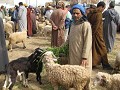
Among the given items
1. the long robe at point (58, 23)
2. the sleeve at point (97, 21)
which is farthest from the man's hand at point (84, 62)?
the long robe at point (58, 23)

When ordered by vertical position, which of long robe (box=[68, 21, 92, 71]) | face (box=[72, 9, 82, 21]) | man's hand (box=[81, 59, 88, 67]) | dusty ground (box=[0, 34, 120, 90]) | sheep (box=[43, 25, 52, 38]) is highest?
face (box=[72, 9, 82, 21])

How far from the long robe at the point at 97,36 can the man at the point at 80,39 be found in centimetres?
234

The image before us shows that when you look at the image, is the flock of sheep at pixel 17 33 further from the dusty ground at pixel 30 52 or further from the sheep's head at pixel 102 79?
the sheep's head at pixel 102 79

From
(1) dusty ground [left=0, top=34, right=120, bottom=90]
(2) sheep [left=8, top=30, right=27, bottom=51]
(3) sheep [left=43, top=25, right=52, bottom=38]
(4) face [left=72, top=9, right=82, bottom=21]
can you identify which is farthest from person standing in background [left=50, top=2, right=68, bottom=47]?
(3) sheep [left=43, top=25, right=52, bottom=38]

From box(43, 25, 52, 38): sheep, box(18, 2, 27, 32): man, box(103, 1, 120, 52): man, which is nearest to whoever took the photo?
box(103, 1, 120, 52): man

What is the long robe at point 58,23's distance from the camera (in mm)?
7980

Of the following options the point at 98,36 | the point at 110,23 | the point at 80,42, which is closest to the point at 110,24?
the point at 110,23

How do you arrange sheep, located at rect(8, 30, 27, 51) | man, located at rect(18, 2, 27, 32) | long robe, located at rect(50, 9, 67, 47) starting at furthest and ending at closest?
man, located at rect(18, 2, 27, 32), sheep, located at rect(8, 30, 27, 51), long robe, located at rect(50, 9, 67, 47)

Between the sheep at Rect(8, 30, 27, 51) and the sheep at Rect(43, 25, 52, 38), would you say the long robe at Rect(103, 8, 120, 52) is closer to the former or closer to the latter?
the sheep at Rect(8, 30, 27, 51)

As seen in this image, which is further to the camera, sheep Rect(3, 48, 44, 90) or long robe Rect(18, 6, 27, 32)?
long robe Rect(18, 6, 27, 32)

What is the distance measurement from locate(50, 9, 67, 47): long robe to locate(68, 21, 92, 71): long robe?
11.0 feet

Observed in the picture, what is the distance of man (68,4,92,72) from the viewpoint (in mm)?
4359

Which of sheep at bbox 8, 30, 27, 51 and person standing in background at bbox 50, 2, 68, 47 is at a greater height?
person standing in background at bbox 50, 2, 68, 47

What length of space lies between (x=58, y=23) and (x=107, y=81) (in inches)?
156
